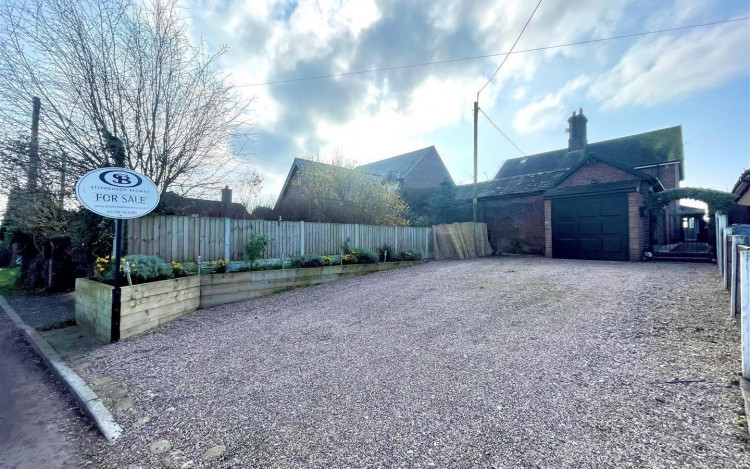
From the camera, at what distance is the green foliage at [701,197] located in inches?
416

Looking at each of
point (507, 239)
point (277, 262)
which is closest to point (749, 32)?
point (507, 239)

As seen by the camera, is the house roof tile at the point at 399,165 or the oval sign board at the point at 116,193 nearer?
the oval sign board at the point at 116,193

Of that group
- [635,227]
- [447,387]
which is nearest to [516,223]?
[635,227]

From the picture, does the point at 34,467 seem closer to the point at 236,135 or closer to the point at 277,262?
the point at 277,262

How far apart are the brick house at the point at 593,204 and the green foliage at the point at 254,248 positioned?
11.6 metres

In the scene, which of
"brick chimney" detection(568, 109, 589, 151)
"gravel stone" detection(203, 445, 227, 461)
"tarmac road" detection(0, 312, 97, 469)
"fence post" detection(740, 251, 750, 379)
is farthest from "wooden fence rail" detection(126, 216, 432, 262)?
"brick chimney" detection(568, 109, 589, 151)

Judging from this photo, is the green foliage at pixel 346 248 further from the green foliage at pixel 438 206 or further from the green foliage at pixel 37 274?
the green foliage at pixel 37 274

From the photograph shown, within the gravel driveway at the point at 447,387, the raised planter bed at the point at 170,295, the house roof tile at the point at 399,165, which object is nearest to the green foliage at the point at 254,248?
the raised planter bed at the point at 170,295

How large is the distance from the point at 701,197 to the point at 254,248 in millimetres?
14994

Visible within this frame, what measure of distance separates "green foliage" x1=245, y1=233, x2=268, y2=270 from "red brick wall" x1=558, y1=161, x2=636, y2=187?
1296 cm

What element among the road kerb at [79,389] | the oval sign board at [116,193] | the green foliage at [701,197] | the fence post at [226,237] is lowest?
the road kerb at [79,389]

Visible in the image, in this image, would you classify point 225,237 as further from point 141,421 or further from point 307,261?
point 141,421

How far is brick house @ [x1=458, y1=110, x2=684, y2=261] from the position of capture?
11.6 meters

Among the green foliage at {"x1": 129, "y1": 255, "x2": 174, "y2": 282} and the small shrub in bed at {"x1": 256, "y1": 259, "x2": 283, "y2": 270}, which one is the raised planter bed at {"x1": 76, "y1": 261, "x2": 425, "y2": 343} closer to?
the green foliage at {"x1": 129, "y1": 255, "x2": 174, "y2": 282}
